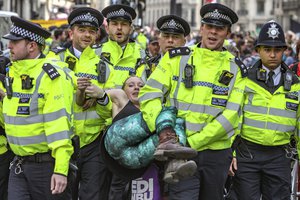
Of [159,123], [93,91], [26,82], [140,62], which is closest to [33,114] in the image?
[26,82]

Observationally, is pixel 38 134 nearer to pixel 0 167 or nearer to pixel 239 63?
pixel 0 167

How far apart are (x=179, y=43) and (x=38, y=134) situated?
112 inches

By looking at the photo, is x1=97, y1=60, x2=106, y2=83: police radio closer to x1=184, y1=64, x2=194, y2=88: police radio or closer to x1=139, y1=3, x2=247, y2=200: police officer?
x1=139, y1=3, x2=247, y2=200: police officer

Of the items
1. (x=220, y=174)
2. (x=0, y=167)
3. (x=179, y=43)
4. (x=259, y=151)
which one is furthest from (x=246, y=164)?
(x=0, y=167)

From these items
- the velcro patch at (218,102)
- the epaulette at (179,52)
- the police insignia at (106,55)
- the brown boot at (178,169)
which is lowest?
the brown boot at (178,169)

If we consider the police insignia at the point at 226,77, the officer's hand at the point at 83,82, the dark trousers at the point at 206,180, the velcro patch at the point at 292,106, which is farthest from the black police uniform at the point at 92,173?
the velcro patch at the point at 292,106

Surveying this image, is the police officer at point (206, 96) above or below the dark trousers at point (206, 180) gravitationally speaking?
above

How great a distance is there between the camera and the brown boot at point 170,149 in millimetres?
5766

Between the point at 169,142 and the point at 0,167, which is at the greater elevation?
the point at 169,142

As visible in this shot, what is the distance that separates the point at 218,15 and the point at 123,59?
2013mm

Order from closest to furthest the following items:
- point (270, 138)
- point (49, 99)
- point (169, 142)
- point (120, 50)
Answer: point (169, 142) < point (49, 99) < point (270, 138) < point (120, 50)

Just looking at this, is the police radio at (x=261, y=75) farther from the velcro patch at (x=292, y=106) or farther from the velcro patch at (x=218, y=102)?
the velcro patch at (x=218, y=102)

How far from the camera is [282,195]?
7953 millimetres

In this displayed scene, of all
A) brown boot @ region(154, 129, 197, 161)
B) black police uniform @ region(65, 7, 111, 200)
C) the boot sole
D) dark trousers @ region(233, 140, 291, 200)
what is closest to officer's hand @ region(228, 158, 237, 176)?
dark trousers @ region(233, 140, 291, 200)
